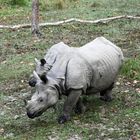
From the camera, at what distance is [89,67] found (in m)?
7.88

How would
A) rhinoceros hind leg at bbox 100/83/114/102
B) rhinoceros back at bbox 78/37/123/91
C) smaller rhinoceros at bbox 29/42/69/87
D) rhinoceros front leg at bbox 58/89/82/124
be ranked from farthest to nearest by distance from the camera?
rhinoceros hind leg at bbox 100/83/114/102 → rhinoceros back at bbox 78/37/123/91 → rhinoceros front leg at bbox 58/89/82/124 → smaller rhinoceros at bbox 29/42/69/87

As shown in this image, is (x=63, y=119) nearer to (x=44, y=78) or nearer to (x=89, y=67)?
(x=44, y=78)

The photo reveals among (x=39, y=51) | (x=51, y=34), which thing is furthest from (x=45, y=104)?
(x=51, y=34)

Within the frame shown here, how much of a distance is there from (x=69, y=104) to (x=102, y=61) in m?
0.98

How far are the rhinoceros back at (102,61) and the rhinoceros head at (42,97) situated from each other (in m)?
0.79

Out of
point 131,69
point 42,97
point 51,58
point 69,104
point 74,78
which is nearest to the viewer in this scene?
point 42,97

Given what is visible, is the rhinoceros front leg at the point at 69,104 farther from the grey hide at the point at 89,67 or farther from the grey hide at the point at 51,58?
the grey hide at the point at 51,58

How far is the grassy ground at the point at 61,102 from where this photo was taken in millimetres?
7570

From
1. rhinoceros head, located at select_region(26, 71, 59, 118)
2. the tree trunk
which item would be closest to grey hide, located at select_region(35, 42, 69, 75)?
rhinoceros head, located at select_region(26, 71, 59, 118)

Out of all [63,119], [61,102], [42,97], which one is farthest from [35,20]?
[42,97]

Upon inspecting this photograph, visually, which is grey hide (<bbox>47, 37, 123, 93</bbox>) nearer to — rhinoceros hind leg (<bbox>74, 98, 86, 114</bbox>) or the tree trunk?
rhinoceros hind leg (<bbox>74, 98, 86, 114</bbox>)

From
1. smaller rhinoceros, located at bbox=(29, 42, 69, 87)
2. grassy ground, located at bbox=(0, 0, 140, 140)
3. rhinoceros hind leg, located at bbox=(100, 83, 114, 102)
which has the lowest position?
grassy ground, located at bbox=(0, 0, 140, 140)

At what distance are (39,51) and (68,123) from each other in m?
5.61

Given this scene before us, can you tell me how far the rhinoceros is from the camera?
747 centimetres
